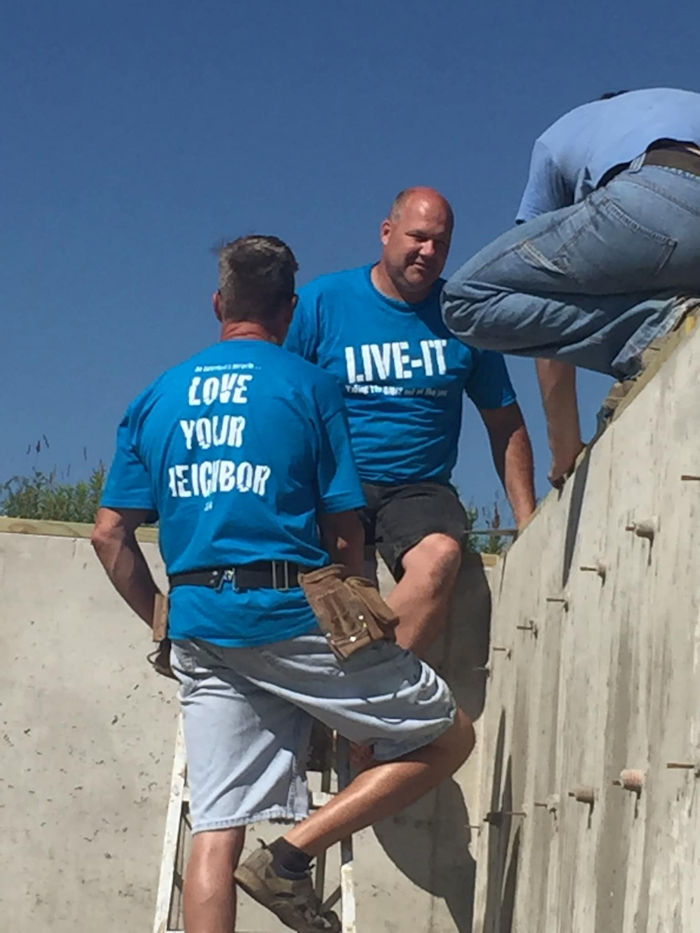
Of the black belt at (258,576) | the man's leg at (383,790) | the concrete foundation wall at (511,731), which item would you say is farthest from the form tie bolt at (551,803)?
the black belt at (258,576)

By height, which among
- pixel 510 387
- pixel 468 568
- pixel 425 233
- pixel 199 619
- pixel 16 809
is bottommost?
pixel 16 809

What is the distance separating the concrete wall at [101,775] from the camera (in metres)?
5.66

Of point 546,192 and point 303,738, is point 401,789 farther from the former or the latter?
point 546,192

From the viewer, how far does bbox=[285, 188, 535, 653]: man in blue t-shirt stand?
527 centimetres

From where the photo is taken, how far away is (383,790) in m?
3.99

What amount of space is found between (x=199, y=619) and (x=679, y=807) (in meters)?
1.58

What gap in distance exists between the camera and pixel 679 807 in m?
2.56

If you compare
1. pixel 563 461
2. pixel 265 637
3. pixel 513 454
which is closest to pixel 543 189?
pixel 563 461

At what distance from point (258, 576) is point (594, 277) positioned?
1.07 m

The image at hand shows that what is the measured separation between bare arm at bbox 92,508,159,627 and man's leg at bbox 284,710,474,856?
0.74 metres

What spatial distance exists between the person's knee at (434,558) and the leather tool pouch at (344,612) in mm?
1420

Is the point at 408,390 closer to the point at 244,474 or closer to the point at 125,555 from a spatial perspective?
the point at 125,555

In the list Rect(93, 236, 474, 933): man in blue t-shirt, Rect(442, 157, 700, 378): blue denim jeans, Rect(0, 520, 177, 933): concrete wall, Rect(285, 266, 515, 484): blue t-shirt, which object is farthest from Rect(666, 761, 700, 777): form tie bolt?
Rect(0, 520, 177, 933): concrete wall

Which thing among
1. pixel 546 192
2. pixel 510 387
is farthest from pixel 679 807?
pixel 510 387
